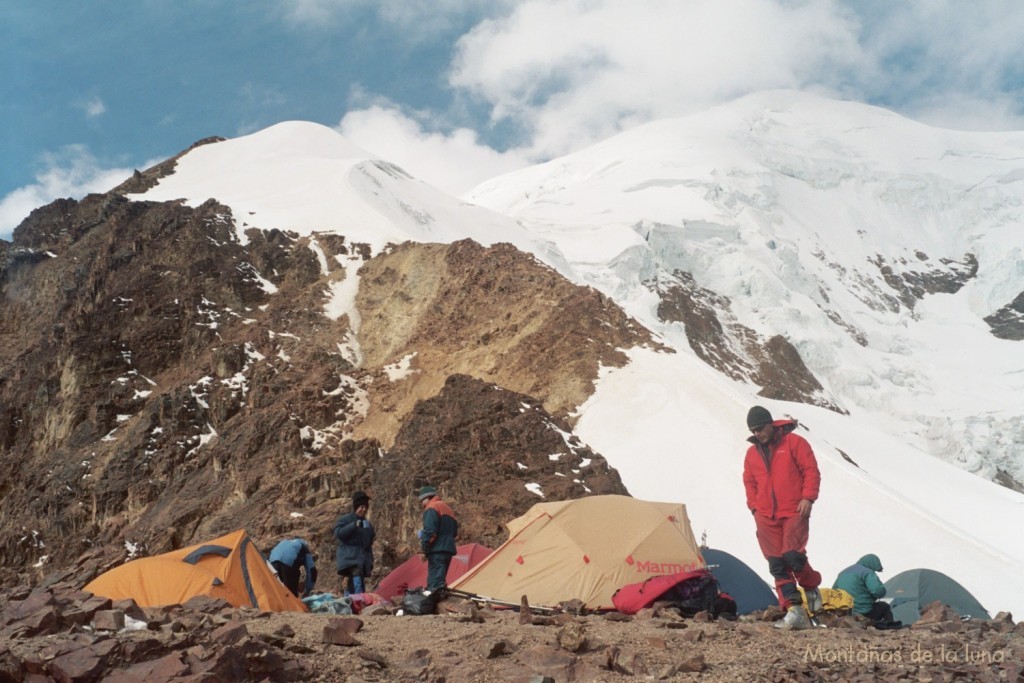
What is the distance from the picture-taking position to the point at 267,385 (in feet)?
70.7

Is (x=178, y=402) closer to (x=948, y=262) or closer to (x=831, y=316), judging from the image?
(x=831, y=316)

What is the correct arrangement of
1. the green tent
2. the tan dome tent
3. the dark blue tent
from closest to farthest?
the tan dome tent, the green tent, the dark blue tent

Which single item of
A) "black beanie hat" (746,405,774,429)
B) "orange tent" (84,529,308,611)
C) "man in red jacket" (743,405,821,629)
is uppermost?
"black beanie hat" (746,405,774,429)

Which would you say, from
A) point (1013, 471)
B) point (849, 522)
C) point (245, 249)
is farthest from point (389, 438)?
point (1013, 471)

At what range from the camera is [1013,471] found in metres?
41.1

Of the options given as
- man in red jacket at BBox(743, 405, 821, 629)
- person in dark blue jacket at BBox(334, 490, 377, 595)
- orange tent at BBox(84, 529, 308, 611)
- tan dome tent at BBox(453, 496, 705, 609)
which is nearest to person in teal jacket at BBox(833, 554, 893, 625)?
man in red jacket at BBox(743, 405, 821, 629)

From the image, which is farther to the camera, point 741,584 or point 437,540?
point 741,584

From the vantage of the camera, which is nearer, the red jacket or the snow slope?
the red jacket

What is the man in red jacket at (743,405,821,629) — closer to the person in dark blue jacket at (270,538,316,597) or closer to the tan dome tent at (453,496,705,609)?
the tan dome tent at (453,496,705,609)

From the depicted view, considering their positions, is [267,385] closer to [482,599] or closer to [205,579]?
[205,579]

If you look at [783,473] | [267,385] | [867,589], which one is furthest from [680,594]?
[267,385]

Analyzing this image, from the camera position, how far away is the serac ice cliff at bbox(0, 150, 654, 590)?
14992 millimetres

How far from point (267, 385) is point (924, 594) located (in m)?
16.4

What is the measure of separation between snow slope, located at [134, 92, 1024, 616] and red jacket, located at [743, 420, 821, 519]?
23.5ft
